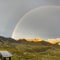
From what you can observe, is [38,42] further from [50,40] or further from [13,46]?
[13,46]

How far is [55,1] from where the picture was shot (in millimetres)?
7238

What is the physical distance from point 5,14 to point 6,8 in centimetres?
21

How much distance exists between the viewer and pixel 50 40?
22.9 ft

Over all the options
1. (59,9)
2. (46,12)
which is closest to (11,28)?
(46,12)

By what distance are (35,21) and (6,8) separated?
1073 millimetres

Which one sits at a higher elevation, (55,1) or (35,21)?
(55,1)

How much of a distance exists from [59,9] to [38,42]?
53.7 inches

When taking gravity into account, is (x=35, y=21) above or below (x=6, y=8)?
below

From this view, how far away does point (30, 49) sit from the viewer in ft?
22.5

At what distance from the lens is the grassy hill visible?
6.77 m

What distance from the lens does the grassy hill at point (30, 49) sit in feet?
22.2

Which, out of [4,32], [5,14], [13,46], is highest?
[5,14]

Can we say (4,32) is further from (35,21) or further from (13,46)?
(35,21)

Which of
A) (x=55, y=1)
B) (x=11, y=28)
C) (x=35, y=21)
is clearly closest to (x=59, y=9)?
(x=55, y=1)
